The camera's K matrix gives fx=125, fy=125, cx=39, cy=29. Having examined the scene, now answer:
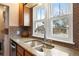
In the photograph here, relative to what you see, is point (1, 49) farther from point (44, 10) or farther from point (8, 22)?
point (44, 10)

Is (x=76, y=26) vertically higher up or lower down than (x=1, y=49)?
higher up

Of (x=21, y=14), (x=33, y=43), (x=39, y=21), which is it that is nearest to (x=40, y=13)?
(x=39, y=21)

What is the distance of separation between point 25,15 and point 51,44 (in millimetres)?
386

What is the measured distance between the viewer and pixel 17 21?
1197 mm

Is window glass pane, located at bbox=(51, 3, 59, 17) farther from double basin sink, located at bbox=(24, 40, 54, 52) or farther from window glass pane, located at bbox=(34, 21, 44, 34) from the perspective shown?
double basin sink, located at bbox=(24, 40, 54, 52)

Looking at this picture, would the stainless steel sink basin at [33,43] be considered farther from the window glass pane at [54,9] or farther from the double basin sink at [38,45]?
the window glass pane at [54,9]

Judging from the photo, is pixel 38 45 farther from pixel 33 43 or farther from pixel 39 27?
pixel 39 27

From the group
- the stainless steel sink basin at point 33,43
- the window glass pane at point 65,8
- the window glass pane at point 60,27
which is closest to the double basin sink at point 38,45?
the stainless steel sink basin at point 33,43

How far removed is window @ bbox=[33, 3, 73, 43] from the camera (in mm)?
1193

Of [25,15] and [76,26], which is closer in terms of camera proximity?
[76,26]

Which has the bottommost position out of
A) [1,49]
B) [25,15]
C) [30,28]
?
[1,49]

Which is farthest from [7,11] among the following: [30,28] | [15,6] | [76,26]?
[76,26]

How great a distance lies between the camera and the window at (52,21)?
119 cm

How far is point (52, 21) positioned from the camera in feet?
4.01
